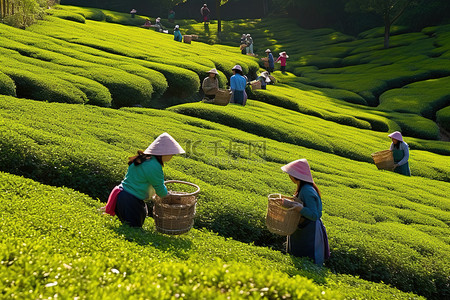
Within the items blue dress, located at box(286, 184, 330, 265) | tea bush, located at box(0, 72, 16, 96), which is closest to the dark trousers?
Result: blue dress, located at box(286, 184, 330, 265)

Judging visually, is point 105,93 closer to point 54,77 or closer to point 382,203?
point 54,77

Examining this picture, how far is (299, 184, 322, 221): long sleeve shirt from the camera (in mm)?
7152

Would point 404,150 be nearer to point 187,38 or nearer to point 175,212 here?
point 175,212

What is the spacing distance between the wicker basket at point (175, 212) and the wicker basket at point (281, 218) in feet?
4.61

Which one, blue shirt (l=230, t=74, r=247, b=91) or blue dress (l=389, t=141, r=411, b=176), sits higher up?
blue shirt (l=230, t=74, r=247, b=91)

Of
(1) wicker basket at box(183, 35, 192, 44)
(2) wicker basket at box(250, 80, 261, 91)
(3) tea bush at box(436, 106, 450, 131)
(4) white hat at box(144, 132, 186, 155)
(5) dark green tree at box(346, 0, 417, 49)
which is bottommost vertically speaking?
(3) tea bush at box(436, 106, 450, 131)

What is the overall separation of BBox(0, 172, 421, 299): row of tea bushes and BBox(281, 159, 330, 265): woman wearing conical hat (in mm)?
297

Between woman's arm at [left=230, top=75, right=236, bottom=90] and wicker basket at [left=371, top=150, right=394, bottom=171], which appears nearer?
wicker basket at [left=371, top=150, right=394, bottom=171]

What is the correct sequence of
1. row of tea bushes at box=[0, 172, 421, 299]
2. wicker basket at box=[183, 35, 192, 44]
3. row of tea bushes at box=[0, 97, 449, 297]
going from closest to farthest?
row of tea bushes at box=[0, 172, 421, 299] → row of tea bushes at box=[0, 97, 449, 297] → wicker basket at box=[183, 35, 192, 44]

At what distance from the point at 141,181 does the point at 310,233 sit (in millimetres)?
3227

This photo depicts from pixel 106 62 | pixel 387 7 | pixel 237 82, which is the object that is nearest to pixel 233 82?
pixel 237 82

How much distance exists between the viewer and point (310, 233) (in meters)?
7.55

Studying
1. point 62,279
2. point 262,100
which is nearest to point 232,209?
point 62,279

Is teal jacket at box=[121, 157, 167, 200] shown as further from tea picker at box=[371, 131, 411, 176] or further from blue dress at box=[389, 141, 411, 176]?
blue dress at box=[389, 141, 411, 176]
